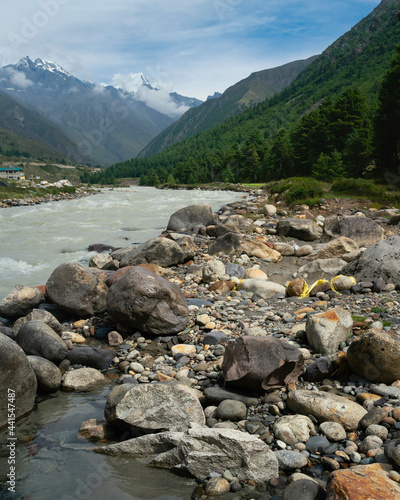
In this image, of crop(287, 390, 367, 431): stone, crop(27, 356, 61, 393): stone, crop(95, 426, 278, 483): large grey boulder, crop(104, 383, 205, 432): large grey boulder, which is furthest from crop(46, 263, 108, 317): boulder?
crop(287, 390, 367, 431): stone

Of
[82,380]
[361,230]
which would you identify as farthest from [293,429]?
[361,230]

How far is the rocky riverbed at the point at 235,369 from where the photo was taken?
4.24m

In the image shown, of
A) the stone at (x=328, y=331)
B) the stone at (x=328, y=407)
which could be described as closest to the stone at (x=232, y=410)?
the stone at (x=328, y=407)

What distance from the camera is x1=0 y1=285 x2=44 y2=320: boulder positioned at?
953 cm

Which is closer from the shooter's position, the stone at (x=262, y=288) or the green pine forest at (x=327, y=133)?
the stone at (x=262, y=288)

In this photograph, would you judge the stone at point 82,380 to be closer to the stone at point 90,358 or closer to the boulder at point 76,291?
the stone at point 90,358

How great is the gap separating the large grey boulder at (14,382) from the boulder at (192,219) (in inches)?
618

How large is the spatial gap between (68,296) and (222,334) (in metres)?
4.23

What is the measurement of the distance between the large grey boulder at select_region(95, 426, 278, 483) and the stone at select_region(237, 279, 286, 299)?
6.32 meters

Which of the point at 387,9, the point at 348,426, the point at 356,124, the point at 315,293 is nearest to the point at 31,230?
the point at 315,293

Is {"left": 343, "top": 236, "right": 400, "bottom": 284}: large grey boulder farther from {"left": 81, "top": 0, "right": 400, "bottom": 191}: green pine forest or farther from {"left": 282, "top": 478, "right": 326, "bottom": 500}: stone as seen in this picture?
{"left": 81, "top": 0, "right": 400, "bottom": 191}: green pine forest

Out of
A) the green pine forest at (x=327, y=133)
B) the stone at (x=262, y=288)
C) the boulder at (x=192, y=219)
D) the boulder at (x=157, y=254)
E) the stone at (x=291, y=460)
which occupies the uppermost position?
the green pine forest at (x=327, y=133)

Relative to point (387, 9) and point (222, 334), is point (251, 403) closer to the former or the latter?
point (222, 334)

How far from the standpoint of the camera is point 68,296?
9.56 metres
